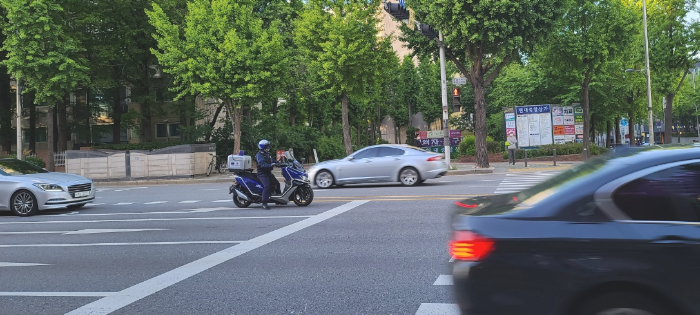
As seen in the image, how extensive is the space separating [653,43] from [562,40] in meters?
10.7

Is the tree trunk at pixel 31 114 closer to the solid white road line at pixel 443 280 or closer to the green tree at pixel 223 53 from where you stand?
the green tree at pixel 223 53

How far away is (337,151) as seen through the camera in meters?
43.9

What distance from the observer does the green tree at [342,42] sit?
3225cm

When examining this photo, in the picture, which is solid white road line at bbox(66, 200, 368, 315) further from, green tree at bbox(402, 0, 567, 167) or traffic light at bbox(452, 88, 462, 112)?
green tree at bbox(402, 0, 567, 167)

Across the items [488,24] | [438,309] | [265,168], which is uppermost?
[488,24]

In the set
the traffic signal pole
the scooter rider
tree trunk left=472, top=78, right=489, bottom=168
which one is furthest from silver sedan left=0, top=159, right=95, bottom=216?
tree trunk left=472, top=78, right=489, bottom=168

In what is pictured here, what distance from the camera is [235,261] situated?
7.47 m

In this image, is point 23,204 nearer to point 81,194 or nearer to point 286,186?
point 81,194

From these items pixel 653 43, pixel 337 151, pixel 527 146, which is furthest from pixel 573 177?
pixel 653 43

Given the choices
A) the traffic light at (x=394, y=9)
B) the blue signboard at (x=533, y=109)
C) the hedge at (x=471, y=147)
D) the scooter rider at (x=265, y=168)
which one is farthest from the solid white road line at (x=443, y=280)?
the hedge at (x=471, y=147)

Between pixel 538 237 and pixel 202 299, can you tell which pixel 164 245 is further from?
pixel 538 237

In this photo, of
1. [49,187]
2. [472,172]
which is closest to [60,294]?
[49,187]

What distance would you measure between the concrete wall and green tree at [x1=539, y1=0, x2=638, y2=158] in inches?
847

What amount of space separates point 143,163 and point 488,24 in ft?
59.7
